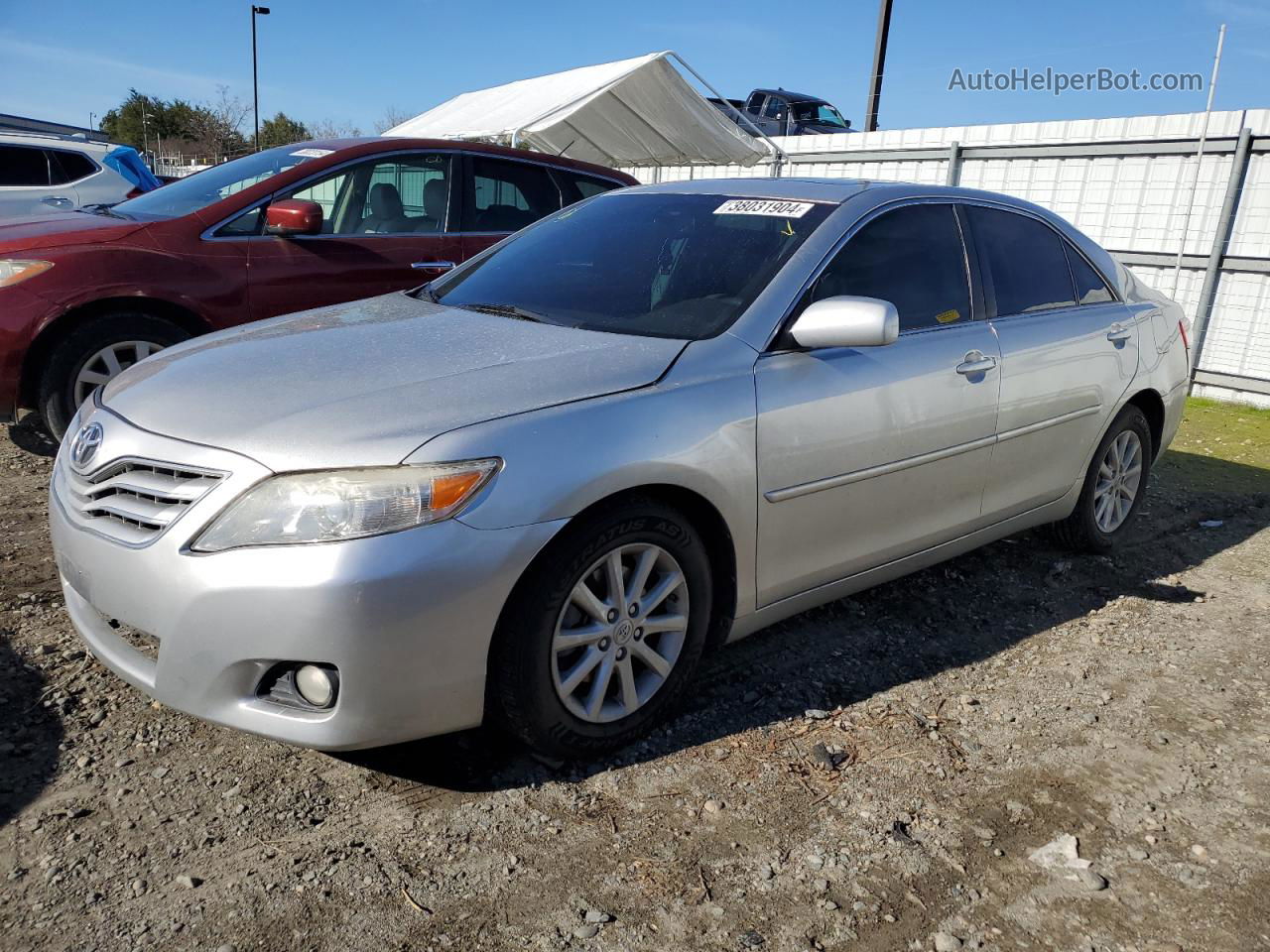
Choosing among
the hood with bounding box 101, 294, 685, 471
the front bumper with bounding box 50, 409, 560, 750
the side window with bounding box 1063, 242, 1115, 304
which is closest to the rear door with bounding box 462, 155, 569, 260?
the hood with bounding box 101, 294, 685, 471

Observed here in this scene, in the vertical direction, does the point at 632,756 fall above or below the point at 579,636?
below

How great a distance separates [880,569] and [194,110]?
49.8 m

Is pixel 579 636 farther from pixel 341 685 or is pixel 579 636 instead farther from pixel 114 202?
pixel 114 202

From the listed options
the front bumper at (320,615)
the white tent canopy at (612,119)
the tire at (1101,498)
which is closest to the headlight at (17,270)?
the front bumper at (320,615)

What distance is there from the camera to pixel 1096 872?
8.00ft

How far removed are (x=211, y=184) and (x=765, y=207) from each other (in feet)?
11.4

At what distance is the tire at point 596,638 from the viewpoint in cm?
249

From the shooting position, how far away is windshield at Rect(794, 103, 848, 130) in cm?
2197

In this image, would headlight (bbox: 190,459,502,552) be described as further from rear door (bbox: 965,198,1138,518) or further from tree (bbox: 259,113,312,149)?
tree (bbox: 259,113,312,149)

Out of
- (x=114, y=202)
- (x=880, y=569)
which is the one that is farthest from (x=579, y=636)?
(x=114, y=202)

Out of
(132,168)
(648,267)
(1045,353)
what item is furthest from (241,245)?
(132,168)

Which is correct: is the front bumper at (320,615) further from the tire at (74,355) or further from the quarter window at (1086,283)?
the quarter window at (1086,283)

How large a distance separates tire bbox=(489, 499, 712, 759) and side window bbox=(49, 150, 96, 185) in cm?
1086

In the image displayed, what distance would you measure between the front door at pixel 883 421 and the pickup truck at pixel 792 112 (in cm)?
1865
